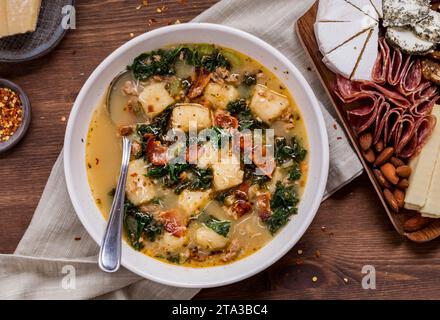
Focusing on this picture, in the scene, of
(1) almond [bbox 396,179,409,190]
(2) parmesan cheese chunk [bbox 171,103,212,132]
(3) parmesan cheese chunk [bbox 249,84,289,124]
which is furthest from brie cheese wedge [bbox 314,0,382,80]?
(2) parmesan cheese chunk [bbox 171,103,212,132]

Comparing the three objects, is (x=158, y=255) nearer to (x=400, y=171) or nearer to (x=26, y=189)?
(x=26, y=189)

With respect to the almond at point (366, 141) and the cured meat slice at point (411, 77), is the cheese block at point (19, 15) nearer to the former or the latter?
the almond at point (366, 141)

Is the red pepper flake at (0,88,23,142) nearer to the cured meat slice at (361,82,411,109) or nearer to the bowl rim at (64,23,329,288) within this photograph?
the bowl rim at (64,23,329,288)

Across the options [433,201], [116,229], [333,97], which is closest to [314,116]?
[333,97]

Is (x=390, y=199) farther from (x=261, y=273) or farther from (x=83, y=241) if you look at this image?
(x=83, y=241)

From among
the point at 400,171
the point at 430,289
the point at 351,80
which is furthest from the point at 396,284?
the point at 351,80

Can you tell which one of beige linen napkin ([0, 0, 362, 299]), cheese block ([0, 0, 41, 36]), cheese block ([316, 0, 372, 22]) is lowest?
beige linen napkin ([0, 0, 362, 299])
